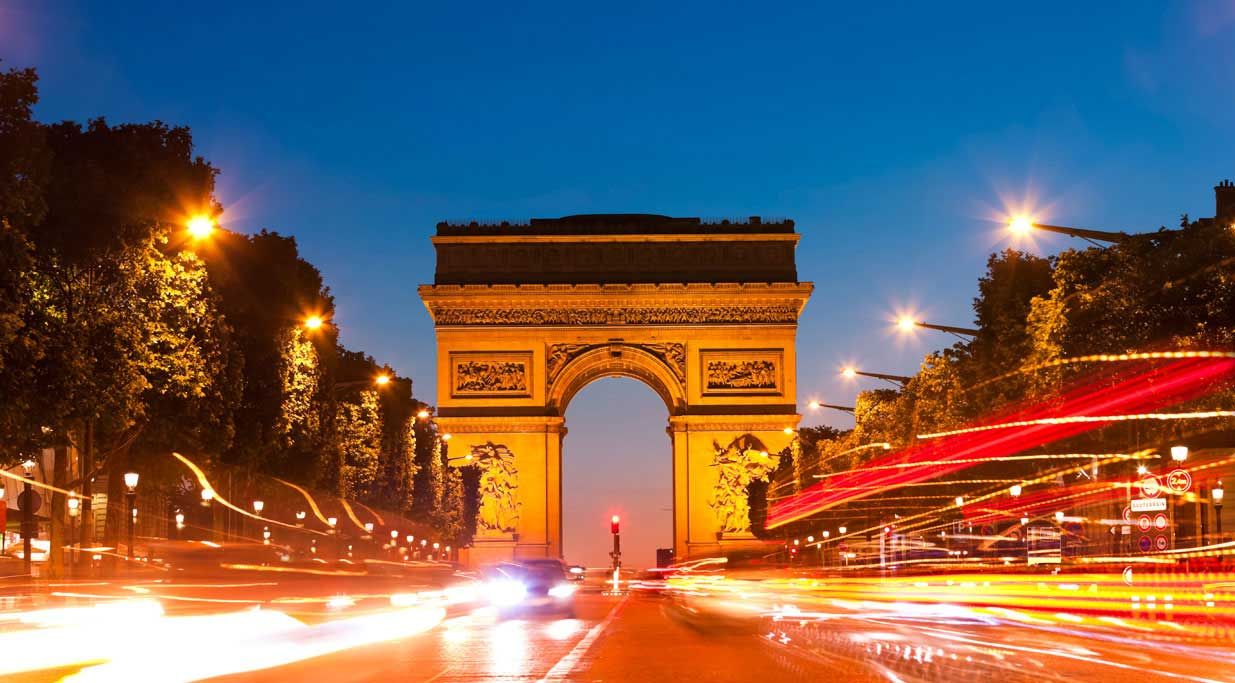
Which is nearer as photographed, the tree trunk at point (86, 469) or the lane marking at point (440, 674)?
the lane marking at point (440, 674)

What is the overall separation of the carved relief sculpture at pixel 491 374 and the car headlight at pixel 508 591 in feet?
195

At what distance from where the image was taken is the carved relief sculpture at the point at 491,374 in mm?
95000

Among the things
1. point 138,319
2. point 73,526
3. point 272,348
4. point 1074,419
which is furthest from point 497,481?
point 138,319

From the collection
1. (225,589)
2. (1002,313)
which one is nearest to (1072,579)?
(1002,313)

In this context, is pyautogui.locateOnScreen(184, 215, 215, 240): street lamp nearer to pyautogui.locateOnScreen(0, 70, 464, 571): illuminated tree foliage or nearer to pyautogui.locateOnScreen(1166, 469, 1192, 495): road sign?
pyautogui.locateOnScreen(0, 70, 464, 571): illuminated tree foliage

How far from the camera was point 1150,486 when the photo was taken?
113 ft

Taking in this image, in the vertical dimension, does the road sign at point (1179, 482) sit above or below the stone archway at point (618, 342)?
below

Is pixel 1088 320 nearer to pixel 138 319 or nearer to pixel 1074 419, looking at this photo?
pixel 1074 419

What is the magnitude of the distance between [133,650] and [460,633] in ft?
33.4

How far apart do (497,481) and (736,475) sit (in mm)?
13499

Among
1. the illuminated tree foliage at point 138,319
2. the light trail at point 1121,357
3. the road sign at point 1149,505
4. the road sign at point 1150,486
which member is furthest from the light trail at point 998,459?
the illuminated tree foliage at point 138,319

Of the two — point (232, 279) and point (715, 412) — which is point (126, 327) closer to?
point (232, 279)

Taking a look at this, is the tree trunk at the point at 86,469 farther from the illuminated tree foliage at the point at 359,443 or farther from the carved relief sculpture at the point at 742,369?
the carved relief sculpture at the point at 742,369

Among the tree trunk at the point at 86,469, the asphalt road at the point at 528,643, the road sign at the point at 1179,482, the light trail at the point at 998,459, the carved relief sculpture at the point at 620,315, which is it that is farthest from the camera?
the carved relief sculpture at the point at 620,315
